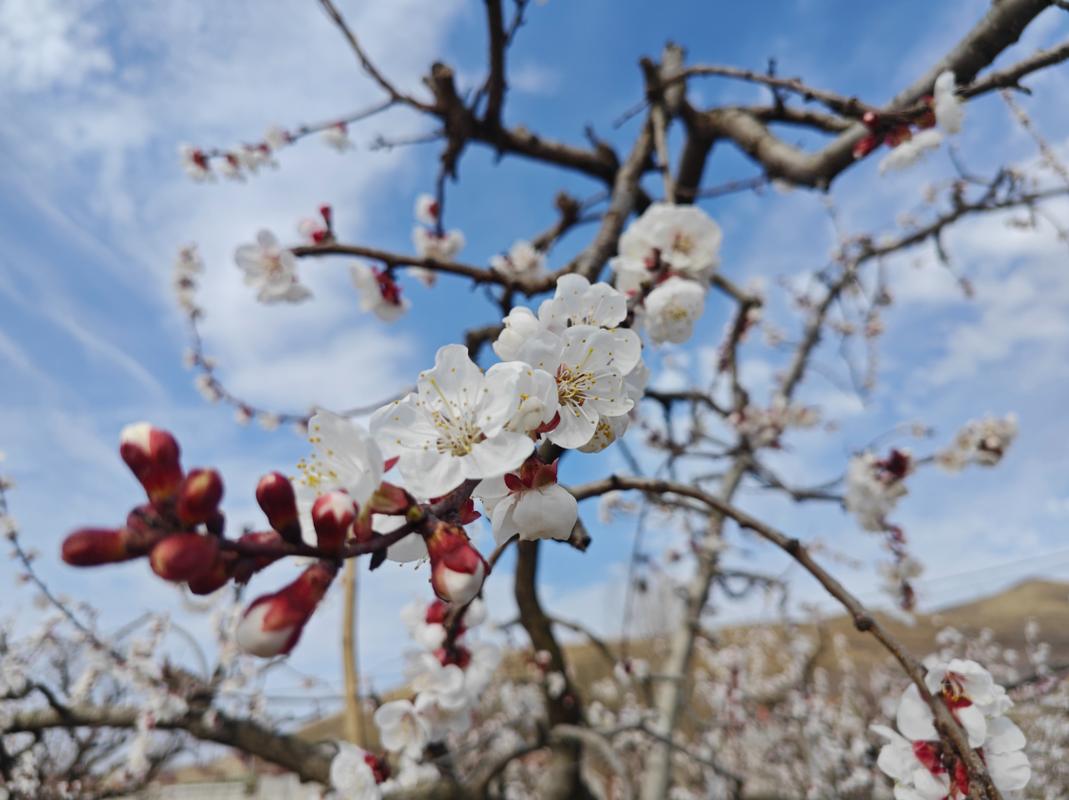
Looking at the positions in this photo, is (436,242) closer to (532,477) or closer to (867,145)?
(867,145)

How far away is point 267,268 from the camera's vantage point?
5.61 feet

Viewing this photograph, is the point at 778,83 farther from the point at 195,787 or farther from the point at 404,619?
the point at 195,787

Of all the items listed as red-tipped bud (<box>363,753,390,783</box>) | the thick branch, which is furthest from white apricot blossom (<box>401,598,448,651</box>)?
the thick branch

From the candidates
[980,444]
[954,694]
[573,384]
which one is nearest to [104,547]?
[573,384]

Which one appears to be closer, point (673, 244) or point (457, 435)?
point (457, 435)

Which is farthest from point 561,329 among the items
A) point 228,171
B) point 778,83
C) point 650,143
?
point 228,171

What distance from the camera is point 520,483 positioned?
581mm

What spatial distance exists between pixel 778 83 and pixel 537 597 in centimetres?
184

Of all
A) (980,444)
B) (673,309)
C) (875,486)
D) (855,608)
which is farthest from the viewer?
(980,444)

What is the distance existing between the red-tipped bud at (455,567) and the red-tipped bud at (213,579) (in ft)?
0.50

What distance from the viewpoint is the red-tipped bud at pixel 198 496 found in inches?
17.0

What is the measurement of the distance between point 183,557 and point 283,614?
0.09 meters

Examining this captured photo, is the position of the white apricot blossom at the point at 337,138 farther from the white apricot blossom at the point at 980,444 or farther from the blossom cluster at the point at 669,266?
the white apricot blossom at the point at 980,444

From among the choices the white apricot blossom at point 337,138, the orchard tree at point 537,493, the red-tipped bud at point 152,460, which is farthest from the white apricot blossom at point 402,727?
the white apricot blossom at point 337,138
